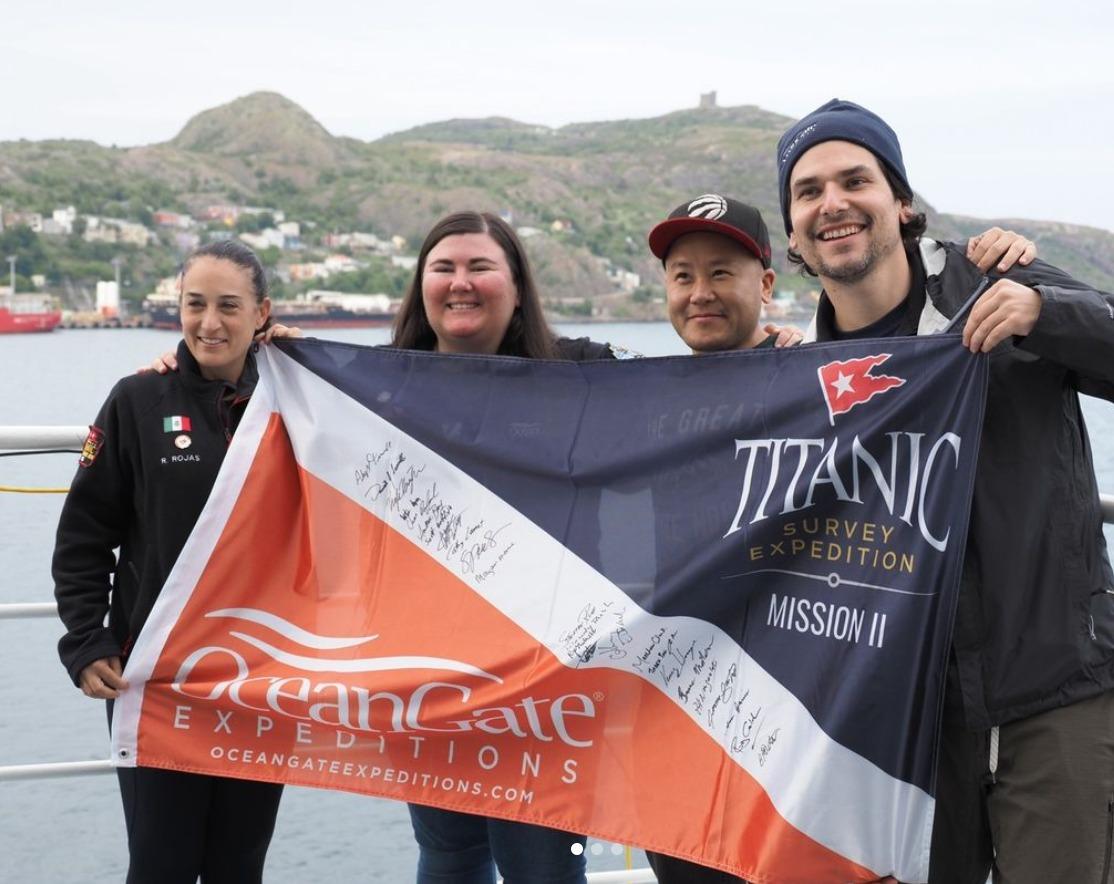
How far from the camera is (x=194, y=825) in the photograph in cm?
288

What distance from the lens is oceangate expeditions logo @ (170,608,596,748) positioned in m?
2.78

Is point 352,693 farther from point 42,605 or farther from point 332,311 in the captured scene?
point 332,311

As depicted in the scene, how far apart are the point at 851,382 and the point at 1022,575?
0.50 m

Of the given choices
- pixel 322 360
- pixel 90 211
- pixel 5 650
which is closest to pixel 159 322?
pixel 90 211

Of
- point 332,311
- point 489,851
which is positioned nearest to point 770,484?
point 489,851

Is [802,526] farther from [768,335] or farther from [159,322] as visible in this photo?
[159,322]

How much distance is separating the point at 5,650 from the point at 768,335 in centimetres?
530

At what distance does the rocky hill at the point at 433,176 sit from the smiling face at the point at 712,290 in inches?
1273

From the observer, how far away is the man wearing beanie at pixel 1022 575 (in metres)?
2.17

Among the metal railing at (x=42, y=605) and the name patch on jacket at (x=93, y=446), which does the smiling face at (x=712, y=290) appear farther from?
the metal railing at (x=42, y=605)

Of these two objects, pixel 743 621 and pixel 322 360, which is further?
pixel 322 360

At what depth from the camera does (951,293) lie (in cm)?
239

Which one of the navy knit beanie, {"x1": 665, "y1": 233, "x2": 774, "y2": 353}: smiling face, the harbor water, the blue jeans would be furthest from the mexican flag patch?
the navy knit beanie

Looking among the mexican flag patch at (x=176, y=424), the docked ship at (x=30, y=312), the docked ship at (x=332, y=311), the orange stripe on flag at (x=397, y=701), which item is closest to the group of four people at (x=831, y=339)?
the mexican flag patch at (x=176, y=424)
